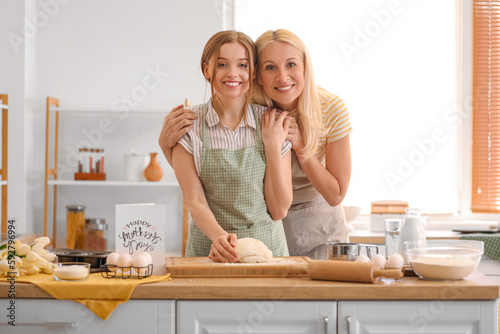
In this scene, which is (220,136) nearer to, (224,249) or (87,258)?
(224,249)

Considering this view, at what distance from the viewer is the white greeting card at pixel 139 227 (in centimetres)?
148

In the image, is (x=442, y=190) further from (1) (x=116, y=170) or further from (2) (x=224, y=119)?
(2) (x=224, y=119)

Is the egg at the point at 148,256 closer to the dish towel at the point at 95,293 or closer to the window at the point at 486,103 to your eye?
the dish towel at the point at 95,293

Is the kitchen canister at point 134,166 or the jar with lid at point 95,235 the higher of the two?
the kitchen canister at point 134,166

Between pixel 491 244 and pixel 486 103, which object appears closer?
pixel 491 244

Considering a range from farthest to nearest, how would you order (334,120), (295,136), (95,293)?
(334,120) → (295,136) → (95,293)

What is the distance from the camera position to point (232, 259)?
5.08ft

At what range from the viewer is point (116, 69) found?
366cm

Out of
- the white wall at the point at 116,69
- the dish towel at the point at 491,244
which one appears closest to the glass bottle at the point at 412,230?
the dish towel at the point at 491,244

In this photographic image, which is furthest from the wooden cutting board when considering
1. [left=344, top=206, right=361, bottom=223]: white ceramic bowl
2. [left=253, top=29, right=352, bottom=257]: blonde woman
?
[left=344, top=206, right=361, bottom=223]: white ceramic bowl

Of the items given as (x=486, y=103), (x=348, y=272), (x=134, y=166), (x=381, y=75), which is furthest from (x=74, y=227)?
(x=486, y=103)

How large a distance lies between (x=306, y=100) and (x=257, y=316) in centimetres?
79

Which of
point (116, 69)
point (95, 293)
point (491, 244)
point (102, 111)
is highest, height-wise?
point (116, 69)

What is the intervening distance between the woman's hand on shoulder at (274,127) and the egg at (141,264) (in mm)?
540
